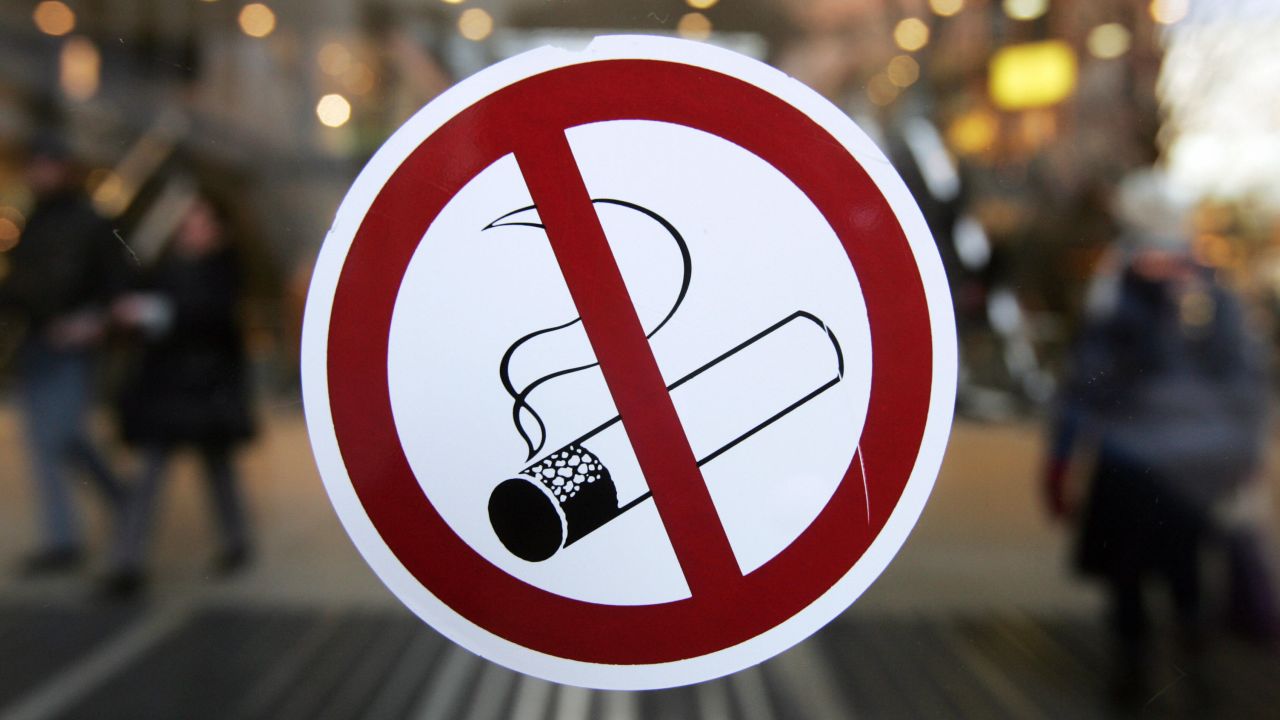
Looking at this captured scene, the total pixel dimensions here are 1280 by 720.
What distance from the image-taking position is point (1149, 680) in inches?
45.0

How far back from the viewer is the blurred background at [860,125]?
1.06 metres

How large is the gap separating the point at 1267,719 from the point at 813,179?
993 millimetres

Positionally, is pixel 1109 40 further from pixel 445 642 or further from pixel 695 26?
pixel 445 642

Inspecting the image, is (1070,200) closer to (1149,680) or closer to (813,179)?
(813,179)

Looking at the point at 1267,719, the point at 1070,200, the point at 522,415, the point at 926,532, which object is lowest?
the point at 1267,719

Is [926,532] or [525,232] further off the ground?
[525,232]

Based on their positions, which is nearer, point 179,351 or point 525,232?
point 525,232

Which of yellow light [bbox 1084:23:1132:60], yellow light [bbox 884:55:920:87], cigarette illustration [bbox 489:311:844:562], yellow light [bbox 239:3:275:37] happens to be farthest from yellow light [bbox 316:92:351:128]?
yellow light [bbox 1084:23:1132:60]

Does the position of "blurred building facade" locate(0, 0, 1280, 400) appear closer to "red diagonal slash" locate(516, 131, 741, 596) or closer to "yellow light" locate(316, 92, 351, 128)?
"yellow light" locate(316, 92, 351, 128)

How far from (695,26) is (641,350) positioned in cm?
41

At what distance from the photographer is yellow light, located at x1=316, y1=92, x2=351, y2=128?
1.08 m

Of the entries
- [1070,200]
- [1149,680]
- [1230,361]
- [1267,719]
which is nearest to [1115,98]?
[1070,200]

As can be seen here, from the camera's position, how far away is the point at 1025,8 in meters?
1.07

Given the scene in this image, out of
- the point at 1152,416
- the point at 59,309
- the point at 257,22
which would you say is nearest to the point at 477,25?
the point at 257,22
